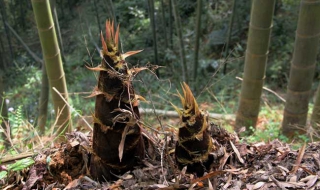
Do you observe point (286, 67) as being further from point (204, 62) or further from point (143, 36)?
point (143, 36)

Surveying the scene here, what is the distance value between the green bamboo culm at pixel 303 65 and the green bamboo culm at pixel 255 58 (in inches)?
11.9

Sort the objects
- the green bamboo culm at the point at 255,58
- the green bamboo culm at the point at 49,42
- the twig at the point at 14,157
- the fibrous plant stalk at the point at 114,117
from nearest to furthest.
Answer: the fibrous plant stalk at the point at 114,117
the twig at the point at 14,157
the green bamboo culm at the point at 49,42
the green bamboo culm at the point at 255,58

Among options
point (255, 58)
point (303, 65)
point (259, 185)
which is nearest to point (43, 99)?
point (255, 58)

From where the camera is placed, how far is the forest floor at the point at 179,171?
4.74 ft

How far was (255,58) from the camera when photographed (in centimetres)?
347

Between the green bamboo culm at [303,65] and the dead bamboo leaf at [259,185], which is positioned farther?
the green bamboo culm at [303,65]

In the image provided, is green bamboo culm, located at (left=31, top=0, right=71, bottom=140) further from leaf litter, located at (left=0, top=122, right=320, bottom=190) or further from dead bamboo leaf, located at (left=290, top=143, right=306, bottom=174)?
dead bamboo leaf, located at (left=290, top=143, right=306, bottom=174)

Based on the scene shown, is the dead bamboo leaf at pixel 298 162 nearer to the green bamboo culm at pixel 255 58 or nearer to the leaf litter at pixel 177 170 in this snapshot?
the leaf litter at pixel 177 170

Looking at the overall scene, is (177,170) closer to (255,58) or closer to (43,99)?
(255,58)

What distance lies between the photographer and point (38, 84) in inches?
337

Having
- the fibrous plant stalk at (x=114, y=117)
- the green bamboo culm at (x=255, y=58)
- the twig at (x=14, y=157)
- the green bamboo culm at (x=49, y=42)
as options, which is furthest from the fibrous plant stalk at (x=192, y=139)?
the green bamboo culm at (x=255, y=58)

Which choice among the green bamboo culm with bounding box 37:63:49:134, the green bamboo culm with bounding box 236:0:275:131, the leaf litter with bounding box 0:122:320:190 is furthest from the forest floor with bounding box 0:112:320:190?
the green bamboo culm with bounding box 37:63:49:134

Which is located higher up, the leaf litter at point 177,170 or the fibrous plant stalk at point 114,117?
the fibrous plant stalk at point 114,117

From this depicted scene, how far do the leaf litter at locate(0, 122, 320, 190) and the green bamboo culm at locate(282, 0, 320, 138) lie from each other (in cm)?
152
